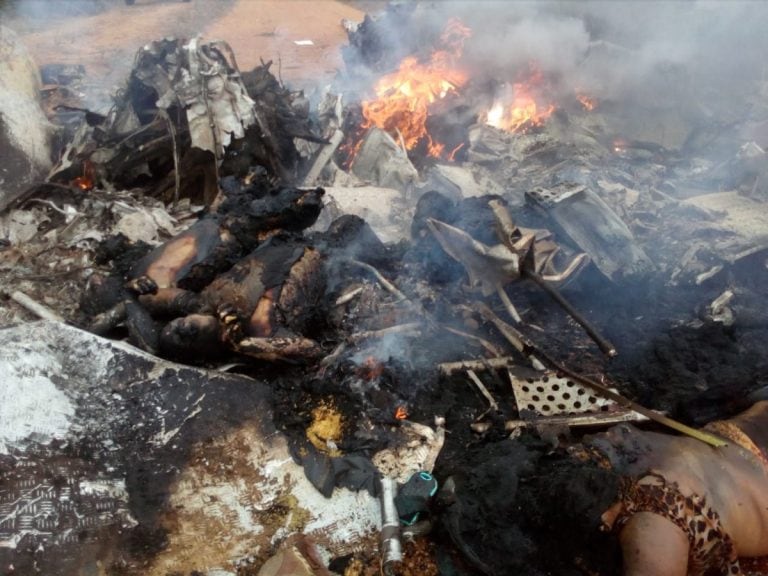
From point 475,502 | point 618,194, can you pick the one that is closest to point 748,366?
point 475,502

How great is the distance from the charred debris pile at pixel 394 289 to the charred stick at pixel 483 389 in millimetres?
11

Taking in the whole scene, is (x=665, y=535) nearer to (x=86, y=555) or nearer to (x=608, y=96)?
(x=86, y=555)

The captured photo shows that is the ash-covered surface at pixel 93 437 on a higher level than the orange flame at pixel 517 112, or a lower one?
higher

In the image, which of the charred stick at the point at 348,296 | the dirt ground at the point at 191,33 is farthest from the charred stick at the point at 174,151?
the dirt ground at the point at 191,33

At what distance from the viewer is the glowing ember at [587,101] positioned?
10242 mm

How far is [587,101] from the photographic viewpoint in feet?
33.9

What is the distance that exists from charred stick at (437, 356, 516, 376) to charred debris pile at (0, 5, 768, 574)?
0.01m

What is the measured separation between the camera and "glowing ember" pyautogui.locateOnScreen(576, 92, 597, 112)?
10242mm

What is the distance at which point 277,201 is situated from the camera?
176 inches

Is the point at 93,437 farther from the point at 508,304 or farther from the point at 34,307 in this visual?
the point at 508,304

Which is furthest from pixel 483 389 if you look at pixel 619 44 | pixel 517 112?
pixel 619 44

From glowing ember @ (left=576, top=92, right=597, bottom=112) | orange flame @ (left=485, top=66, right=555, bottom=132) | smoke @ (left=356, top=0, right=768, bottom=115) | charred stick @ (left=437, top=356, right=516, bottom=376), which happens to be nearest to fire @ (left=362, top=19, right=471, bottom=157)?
smoke @ (left=356, top=0, right=768, bottom=115)

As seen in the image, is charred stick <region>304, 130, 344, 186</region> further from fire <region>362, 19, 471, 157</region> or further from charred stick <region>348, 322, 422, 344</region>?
charred stick <region>348, 322, 422, 344</region>

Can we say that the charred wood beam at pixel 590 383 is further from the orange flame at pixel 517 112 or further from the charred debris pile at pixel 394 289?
the orange flame at pixel 517 112
